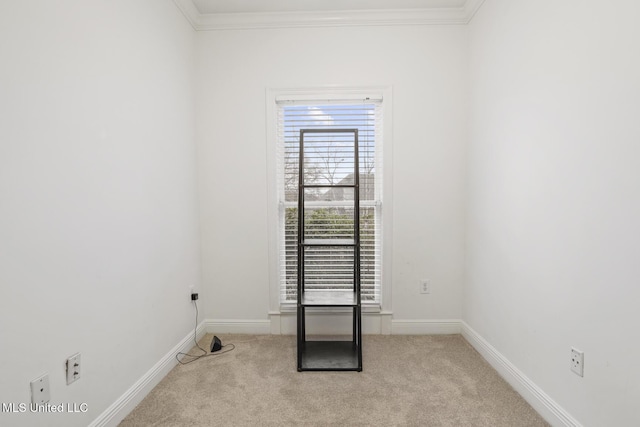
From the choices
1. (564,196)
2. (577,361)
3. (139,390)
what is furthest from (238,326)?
(564,196)

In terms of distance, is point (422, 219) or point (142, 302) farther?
point (422, 219)

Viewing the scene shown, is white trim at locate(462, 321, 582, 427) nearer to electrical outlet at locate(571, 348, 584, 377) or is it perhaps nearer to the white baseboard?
electrical outlet at locate(571, 348, 584, 377)

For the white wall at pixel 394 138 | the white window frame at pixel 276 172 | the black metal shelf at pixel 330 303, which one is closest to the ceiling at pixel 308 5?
the white wall at pixel 394 138

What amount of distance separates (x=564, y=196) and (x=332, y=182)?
1.59 meters

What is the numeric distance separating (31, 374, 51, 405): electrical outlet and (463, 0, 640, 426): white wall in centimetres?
225

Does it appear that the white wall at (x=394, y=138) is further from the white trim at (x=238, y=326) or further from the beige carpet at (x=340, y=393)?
the beige carpet at (x=340, y=393)

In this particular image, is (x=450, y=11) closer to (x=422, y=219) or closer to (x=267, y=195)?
(x=422, y=219)

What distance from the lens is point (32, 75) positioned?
1221mm

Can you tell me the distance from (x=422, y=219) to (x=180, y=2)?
2456 mm

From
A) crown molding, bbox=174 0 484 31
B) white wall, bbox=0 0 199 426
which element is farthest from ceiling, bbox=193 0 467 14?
white wall, bbox=0 0 199 426

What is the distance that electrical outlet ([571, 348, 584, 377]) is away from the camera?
1469 millimetres

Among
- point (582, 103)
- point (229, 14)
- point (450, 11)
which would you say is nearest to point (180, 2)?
point (229, 14)

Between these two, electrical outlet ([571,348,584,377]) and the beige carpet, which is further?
the beige carpet

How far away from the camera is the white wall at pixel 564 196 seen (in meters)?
1.26
